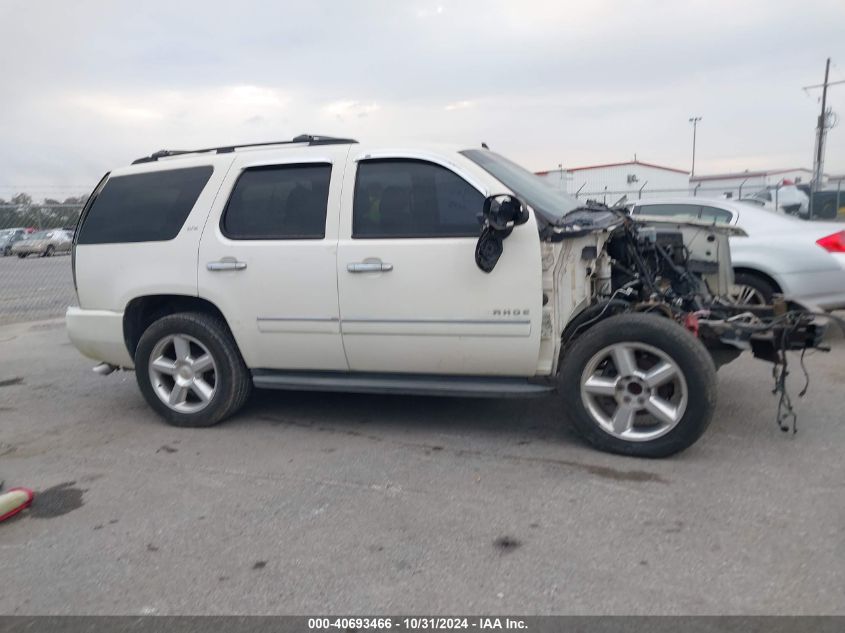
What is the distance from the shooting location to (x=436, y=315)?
4523mm

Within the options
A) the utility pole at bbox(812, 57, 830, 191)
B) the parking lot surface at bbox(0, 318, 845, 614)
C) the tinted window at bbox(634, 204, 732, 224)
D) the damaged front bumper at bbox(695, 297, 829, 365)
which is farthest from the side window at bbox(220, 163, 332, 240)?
the utility pole at bbox(812, 57, 830, 191)

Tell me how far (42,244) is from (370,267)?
2151 centimetres

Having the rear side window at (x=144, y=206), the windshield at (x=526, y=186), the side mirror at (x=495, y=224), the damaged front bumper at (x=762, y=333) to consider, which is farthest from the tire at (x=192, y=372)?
the damaged front bumper at (x=762, y=333)

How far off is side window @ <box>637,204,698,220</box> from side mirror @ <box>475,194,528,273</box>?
4.51 m

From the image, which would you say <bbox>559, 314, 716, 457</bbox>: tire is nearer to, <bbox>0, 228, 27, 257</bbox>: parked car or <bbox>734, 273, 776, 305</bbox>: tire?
<bbox>734, 273, 776, 305</bbox>: tire

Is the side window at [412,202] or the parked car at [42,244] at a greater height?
the side window at [412,202]

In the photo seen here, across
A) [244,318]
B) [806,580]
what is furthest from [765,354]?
[244,318]

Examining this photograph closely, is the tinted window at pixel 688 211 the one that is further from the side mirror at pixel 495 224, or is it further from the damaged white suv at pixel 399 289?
the side mirror at pixel 495 224

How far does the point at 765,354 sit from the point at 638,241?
1.17 meters

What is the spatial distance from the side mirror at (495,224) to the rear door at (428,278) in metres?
0.08

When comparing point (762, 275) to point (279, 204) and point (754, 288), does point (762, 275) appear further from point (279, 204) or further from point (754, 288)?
point (279, 204)

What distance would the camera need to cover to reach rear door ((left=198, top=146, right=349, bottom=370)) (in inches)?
188

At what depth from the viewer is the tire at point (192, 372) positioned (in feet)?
16.9
